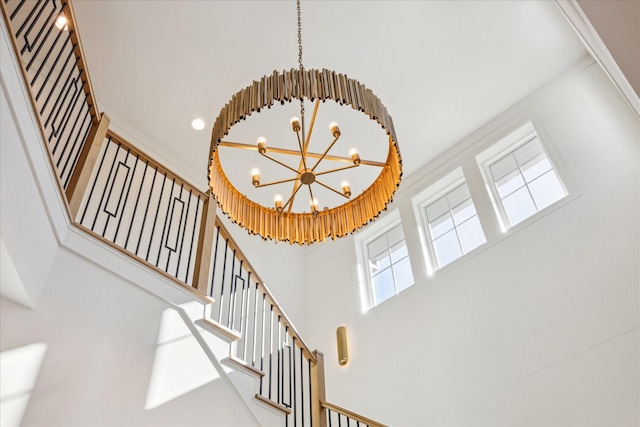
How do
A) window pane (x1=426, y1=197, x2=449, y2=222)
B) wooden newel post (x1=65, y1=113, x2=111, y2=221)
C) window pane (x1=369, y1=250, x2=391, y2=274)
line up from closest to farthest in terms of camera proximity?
wooden newel post (x1=65, y1=113, x2=111, y2=221), window pane (x1=426, y1=197, x2=449, y2=222), window pane (x1=369, y1=250, x2=391, y2=274)

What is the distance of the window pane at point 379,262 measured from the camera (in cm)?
744

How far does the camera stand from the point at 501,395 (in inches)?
202

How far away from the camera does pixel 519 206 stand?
20.6 ft

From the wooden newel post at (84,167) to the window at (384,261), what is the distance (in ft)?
13.9

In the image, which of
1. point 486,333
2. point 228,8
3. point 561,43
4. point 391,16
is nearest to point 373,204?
point 486,333


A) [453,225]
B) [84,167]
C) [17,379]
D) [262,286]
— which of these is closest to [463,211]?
[453,225]

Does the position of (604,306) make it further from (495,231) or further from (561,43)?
(561,43)

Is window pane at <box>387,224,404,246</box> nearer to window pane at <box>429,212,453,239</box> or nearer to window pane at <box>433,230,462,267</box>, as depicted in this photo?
window pane at <box>429,212,453,239</box>

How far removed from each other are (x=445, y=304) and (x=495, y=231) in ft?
3.40

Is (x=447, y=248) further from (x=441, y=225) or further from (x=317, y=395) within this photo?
(x=317, y=395)

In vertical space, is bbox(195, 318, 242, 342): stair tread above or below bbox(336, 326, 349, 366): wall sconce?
below

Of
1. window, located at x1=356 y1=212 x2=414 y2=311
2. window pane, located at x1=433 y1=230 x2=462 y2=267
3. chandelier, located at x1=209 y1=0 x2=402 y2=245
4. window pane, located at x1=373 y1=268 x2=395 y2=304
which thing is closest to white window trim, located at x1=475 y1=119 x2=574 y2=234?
window pane, located at x1=433 y1=230 x2=462 y2=267

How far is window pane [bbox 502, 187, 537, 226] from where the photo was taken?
6.16 metres

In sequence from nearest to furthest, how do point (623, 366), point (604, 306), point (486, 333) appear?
point (623, 366) → point (604, 306) → point (486, 333)
